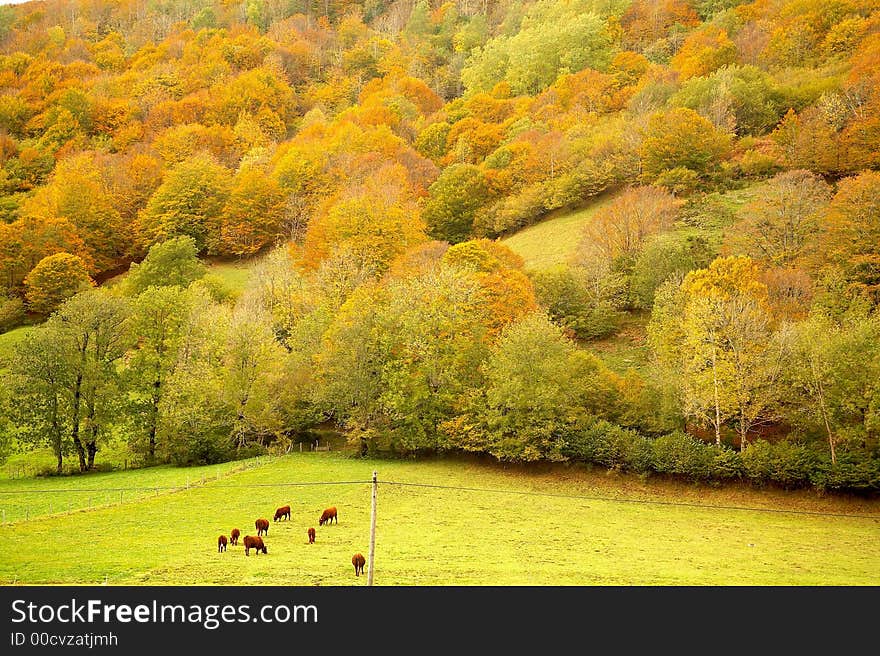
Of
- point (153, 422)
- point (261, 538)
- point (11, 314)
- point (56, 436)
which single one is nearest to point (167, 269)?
point (11, 314)

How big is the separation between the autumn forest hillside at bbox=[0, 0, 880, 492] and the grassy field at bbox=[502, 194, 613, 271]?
657mm

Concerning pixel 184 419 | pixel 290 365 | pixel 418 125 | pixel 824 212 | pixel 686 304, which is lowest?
pixel 184 419

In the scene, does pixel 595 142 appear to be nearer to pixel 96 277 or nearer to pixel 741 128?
pixel 741 128

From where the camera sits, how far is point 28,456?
192 ft

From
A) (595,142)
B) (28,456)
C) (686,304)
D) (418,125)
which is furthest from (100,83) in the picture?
(686,304)

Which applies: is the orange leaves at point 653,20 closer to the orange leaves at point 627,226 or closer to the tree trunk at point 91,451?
the orange leaves at point 627,226

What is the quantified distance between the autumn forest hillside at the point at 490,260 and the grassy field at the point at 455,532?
126 inches

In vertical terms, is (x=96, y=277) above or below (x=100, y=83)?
below

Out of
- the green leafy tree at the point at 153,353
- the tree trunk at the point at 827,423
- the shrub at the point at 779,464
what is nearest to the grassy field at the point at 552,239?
the tree trunk at the point at 827,423

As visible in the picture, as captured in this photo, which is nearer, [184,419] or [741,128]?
[184,419]

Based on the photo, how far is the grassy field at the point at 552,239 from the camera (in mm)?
82875
